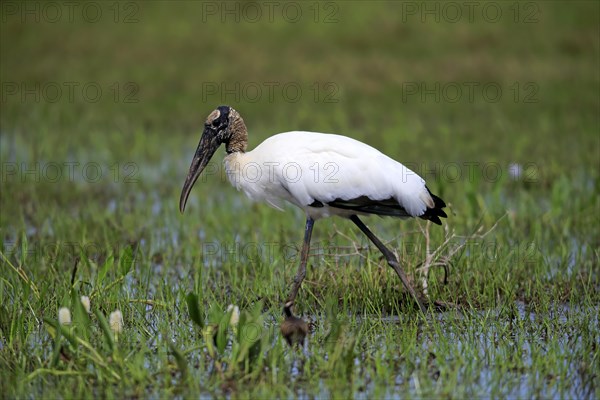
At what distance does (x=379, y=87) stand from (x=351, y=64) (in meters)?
0.70

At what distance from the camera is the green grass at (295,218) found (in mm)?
4324

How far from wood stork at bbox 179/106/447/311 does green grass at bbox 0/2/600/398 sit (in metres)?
0.43

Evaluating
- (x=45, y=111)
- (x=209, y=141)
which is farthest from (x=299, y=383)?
(x=45, y=111)

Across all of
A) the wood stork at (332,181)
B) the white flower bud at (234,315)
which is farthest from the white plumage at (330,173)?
the white flower bud at (234,315)

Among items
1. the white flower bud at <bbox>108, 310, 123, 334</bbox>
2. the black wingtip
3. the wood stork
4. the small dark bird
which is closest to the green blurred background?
the black wingtip

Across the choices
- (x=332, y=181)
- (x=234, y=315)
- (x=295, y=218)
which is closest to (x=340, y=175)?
(x=332, y=181)

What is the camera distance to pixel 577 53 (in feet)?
45.0

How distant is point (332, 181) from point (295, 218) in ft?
8.17

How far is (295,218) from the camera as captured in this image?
7.71 meters

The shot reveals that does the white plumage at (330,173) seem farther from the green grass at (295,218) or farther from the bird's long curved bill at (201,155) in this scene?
the green grass at (295,218)

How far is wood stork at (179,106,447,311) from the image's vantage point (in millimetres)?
5230

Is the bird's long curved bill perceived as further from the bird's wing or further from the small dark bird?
the small dark bird

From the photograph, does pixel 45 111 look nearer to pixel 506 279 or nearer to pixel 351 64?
pixel 351 64

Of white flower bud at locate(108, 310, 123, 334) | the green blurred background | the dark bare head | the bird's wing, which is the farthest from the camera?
the green blurred background
